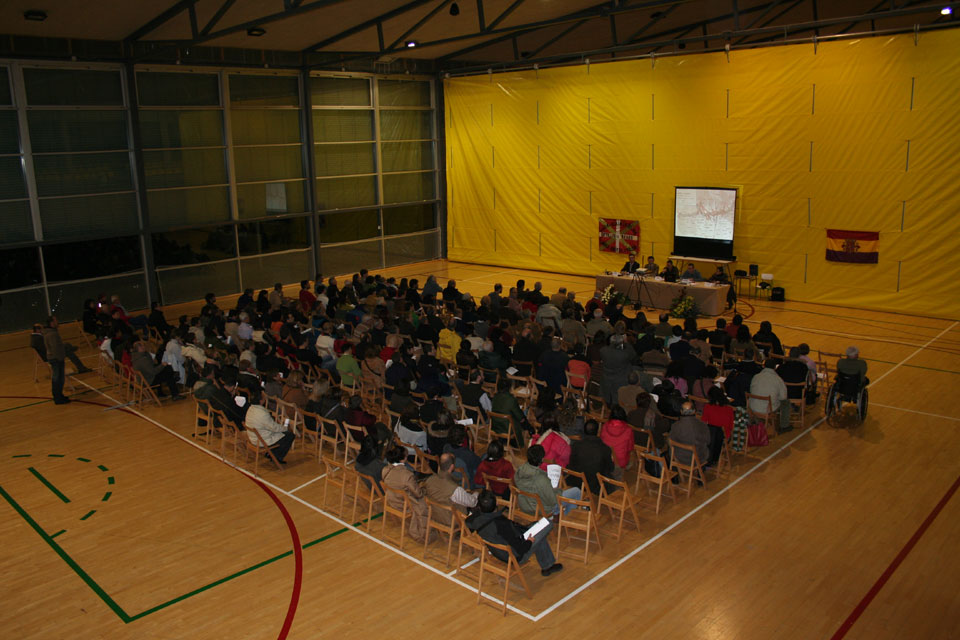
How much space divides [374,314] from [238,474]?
558cm

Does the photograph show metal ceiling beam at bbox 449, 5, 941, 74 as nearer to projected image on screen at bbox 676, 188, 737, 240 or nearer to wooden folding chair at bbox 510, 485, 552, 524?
projected image on screen at bbox 676, 188, 737, 240

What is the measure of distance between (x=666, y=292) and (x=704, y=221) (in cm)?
287

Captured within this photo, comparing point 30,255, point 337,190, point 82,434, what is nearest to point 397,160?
point 337,190

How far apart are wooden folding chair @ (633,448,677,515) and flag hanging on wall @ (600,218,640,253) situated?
14.5m

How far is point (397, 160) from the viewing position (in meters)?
27.5

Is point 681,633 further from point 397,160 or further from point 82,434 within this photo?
point 397,160

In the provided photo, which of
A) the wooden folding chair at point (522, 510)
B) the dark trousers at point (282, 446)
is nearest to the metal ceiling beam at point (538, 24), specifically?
the wooden folding chair at point (522, 510)

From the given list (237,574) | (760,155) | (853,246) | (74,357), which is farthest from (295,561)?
(760,155)

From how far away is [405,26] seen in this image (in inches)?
845

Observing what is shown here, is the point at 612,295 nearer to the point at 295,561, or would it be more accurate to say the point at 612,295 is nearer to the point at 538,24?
the point at 538,24

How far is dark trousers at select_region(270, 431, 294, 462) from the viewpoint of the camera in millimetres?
10930

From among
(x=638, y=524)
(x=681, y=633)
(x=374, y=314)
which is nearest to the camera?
(x=681, y=633)

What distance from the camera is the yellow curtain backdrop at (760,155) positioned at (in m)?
18.1

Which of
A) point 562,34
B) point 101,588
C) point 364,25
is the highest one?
point 562,34
